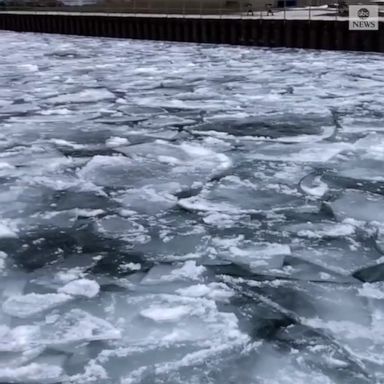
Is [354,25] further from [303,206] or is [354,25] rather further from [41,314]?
[41,314]

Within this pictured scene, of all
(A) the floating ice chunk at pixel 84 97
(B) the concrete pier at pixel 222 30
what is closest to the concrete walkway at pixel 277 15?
(B) the concrete pier at pixel 222 30

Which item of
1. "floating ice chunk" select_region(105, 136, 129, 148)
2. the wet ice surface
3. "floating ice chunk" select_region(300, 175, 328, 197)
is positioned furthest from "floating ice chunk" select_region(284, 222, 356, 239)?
"floating ice chunk" select_region(105, 136, 129, 148)

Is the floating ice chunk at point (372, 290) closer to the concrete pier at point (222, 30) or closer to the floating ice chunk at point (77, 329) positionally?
the floating ice chunk at point (77, 329)

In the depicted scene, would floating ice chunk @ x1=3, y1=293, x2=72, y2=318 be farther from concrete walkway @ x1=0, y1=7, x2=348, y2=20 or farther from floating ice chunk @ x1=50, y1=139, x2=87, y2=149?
concrete walkway @ x1=0, y1=7, x2=348, y2=20

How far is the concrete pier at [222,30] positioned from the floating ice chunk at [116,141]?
11919 millimetres

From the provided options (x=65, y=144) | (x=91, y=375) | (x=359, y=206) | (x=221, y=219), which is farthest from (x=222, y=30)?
(x=91, y=375)

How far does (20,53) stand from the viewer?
68.4ft

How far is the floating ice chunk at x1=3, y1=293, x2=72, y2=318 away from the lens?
3.75 m

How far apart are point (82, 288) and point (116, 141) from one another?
387 centimetres

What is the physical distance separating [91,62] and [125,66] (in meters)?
1.66

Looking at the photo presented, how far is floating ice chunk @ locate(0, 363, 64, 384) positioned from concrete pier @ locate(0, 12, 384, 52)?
16274mm

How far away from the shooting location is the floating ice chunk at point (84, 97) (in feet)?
35.4

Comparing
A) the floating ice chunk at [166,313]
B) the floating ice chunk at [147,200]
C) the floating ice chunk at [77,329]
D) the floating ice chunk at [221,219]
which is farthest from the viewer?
the floating ice chunk at [147,200]

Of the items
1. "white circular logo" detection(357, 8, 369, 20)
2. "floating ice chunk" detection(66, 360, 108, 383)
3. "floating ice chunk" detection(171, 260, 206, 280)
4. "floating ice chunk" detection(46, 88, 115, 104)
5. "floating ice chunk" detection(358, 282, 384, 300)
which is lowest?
"floating ice chunk" detection(46, 88, 115, 104)
